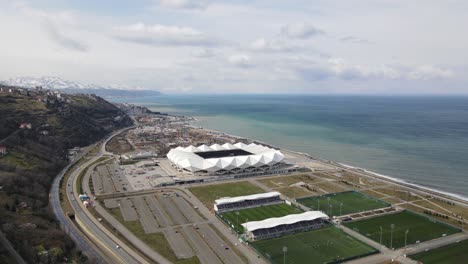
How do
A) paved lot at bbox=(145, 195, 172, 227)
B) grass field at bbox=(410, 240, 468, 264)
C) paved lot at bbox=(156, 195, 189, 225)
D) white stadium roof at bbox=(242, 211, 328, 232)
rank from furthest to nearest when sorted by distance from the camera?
paved lot at bbox=(156, 195, 189, 225) → paved lot at bbox=(145, 195, 172, 227) → white stadium roof at bbox=(242, 211, 328, 232) → grass field at bbox=(410, 240, 468, 264)

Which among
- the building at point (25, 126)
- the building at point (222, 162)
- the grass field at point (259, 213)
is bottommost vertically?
the grass field at point (259, 213)

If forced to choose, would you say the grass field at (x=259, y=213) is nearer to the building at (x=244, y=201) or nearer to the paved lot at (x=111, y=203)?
the building at (x=244, y=201)

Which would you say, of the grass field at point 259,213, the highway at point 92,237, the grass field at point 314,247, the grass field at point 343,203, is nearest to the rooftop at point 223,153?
the grass field at point 343,203

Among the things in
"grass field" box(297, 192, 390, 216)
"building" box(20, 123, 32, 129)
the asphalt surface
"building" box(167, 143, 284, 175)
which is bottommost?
the asphalt surface

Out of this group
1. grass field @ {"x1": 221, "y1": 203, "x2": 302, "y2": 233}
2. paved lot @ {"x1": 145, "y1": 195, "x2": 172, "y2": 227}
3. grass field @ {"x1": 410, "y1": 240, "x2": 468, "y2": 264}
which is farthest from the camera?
grass field @ {"x1": 221, "y1": 203, "x2": 302, "y2": 233}

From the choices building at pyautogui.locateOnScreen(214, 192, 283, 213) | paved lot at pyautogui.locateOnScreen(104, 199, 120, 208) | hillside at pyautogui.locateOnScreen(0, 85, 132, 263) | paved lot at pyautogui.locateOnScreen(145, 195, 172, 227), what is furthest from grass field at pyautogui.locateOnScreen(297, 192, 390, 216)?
hillside at pyautogui.locateOnScreen(0, 85, 132, 263)

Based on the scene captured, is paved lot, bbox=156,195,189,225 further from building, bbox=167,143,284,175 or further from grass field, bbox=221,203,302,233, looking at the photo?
building, bbox=167,143,284,175

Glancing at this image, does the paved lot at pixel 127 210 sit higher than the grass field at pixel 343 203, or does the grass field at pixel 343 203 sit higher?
the grass field at pixel 343 203
